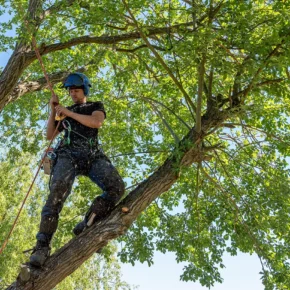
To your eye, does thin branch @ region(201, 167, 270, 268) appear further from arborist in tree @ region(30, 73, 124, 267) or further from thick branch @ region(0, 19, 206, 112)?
thick branch @ region(0, 19, 206, 112)

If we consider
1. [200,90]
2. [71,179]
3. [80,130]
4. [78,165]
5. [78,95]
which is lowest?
[71,179]

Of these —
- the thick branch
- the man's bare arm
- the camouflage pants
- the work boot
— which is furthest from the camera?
the thick branch

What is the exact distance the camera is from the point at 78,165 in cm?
404

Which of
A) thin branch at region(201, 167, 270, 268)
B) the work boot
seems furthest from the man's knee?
thin branch at region(201, 167, 270, 268)

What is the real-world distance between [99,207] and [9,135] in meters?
5.71

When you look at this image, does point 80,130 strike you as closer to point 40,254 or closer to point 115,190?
point 115,190

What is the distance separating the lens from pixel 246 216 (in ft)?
20.8

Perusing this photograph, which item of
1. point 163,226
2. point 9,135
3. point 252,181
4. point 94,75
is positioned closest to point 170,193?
point 163,226

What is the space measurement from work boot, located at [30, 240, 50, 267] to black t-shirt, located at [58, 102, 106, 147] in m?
0.97

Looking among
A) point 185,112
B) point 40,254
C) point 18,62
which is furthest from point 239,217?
point 18,62

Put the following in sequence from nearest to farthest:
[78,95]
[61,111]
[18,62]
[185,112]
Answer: [61,111]
[78,95]
[18,62]
[185,112]

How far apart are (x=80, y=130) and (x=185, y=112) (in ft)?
13.6

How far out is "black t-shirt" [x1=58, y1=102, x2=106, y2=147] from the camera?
4098 millimetres

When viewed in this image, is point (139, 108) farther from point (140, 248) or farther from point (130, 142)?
point (140, 248)
